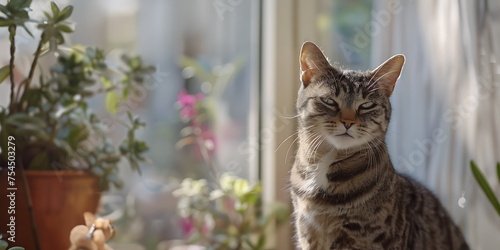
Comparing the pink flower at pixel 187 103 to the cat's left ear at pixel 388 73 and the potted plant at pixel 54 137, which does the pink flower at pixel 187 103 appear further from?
the cat's left ear at pixel 388 73

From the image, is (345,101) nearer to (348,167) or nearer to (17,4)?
(348,167)

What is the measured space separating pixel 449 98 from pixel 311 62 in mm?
568

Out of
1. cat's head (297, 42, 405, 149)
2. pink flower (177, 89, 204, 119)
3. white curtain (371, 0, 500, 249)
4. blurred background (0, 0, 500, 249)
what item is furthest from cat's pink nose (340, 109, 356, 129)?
pink flower (177, 89, 204, 119)

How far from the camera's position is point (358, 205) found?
0.99 m

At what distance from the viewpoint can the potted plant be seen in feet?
3.37

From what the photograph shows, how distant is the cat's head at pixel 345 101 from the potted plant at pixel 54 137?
49 cm

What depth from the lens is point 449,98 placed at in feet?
4.54

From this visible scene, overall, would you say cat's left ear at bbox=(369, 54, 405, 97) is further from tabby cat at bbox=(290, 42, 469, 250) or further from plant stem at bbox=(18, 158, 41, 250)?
plant stem at bbox=(18, 158, 41, 250)

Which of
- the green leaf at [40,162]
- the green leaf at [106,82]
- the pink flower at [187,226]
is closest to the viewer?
the green leaf at [40,162]

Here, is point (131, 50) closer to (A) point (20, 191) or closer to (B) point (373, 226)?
(A) point (20, 191)

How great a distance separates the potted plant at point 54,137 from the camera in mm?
1027

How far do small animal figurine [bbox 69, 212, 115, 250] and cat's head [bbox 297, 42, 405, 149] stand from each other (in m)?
0.49

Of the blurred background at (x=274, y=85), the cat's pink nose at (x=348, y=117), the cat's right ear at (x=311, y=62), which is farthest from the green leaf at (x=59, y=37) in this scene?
the cat's pink nose at (x=348, y=117)

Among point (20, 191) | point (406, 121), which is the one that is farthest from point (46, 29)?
point (406, 121)
